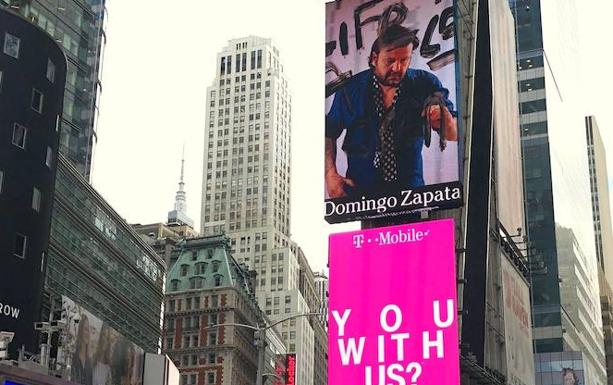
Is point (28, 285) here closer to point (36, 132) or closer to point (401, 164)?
point (36, 132)

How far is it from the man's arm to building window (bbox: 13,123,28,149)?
1859 cm

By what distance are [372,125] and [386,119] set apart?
3.47 ft

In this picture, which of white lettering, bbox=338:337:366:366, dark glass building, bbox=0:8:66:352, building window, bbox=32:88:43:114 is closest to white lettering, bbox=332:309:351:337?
white lettering, bbox=338:337:366:366

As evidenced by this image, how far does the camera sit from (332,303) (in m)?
50.8

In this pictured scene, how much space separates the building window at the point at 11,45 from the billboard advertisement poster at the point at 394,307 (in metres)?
20.4

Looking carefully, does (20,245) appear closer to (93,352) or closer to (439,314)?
(93,352)

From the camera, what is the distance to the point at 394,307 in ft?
161

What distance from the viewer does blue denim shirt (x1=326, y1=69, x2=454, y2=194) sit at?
57.1m

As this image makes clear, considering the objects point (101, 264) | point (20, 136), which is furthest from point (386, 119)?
point (101, 264)

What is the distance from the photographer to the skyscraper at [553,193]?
122688 mm

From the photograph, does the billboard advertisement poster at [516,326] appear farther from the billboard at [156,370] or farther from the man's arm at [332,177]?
the billboard at [156,370]

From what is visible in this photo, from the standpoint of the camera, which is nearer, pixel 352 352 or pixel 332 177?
pixel 352 352

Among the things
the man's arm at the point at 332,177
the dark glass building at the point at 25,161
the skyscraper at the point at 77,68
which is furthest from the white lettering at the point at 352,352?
the skyscraper at the point at 77,68

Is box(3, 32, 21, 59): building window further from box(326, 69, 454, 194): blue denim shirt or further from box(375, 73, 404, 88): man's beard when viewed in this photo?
box(375, 73, 404, 88): man's beard
